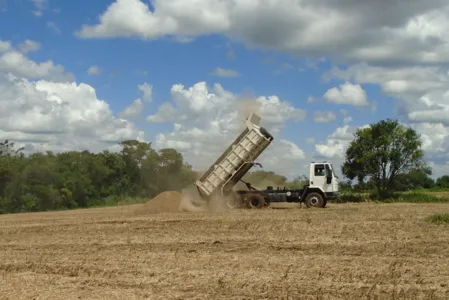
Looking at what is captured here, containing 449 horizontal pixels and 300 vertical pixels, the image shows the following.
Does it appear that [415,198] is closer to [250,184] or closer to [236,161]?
[250,184]

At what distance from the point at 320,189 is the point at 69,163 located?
3740 cm

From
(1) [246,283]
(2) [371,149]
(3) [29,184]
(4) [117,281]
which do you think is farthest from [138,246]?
(3) [29,184]

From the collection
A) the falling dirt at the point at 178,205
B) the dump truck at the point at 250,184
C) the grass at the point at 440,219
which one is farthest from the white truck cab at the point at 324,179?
the grass at the point at 440,219

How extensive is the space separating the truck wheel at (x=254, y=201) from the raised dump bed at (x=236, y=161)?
1277 mm

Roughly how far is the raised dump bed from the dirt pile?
1421mm

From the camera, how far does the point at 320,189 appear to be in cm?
3069

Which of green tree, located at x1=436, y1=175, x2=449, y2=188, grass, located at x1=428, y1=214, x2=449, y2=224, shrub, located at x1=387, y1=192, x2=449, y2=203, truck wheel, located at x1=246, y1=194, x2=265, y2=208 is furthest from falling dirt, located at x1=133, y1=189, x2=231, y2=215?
green tree, located at x1=436, y1=175, x2=449, y2=188

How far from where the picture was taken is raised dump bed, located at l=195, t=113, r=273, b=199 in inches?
1146

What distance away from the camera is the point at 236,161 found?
29594 millimetres

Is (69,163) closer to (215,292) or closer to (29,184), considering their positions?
(29,184)

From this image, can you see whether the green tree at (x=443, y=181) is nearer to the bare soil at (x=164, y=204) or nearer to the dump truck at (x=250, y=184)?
the dump truck at (x=250, y=184)

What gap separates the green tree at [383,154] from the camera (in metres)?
44.8

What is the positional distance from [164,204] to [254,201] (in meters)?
4.83

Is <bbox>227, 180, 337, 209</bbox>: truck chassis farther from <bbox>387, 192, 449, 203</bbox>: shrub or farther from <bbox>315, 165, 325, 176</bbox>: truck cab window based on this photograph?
<bbox>387, 192, 449, 203</bbox>: shrub
